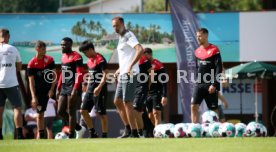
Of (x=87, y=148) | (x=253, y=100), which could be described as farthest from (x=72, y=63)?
(x=253, y=100)

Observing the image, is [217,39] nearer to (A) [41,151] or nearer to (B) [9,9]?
(A) [41,151]

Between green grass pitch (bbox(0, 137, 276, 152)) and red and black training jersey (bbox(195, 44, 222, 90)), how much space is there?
3082 millimetres

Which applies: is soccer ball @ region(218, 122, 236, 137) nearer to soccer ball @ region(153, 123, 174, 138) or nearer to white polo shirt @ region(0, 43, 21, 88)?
Result: soccer ball @ region(153, 123, 174, 138)

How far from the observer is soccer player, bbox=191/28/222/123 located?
19359mm

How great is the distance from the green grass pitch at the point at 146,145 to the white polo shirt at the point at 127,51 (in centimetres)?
178

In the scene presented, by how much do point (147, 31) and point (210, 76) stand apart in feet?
33.5

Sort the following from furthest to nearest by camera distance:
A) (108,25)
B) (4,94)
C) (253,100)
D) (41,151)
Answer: (253,100) → (108,25) → (4,94) → (41,151)

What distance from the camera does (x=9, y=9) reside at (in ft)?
278

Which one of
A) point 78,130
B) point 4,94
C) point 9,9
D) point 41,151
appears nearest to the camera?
point 41,151

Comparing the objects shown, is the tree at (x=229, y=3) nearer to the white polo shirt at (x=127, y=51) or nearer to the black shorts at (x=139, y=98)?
the black shorts at (x=139, y=98)

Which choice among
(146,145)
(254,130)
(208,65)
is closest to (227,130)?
(254,130)

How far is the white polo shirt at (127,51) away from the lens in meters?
17.9

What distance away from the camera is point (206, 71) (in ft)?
63.9

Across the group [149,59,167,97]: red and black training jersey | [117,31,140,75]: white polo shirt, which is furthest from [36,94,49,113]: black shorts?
[149,59,167,97]: red and black training jersey
